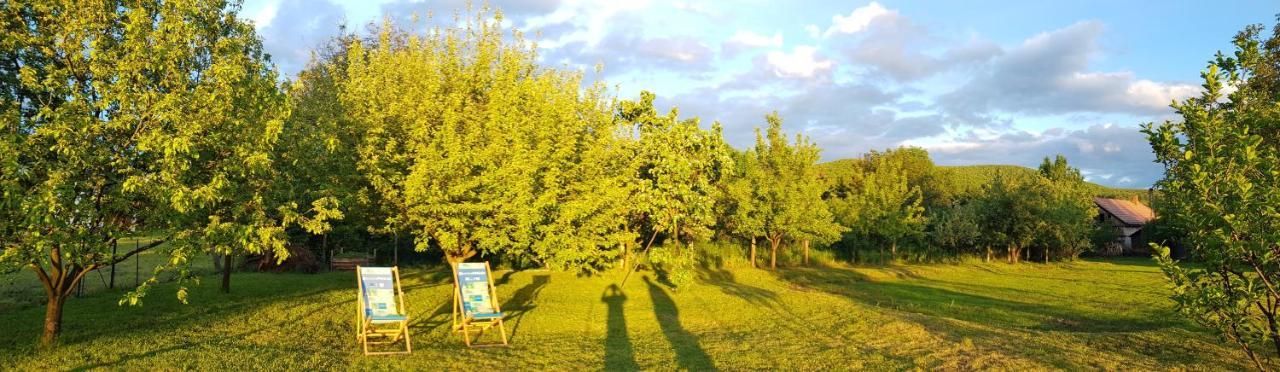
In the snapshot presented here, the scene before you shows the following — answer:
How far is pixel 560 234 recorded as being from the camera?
16969 millimetres

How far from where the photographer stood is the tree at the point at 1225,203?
25.8ft

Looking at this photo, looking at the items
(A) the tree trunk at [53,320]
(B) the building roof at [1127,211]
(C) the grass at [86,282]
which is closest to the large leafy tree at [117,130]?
(A) the tree trunk at [53,320]

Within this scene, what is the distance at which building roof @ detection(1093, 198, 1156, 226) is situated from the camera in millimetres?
66506

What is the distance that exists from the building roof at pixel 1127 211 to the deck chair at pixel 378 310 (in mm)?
73726

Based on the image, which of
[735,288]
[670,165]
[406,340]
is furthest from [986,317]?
[406,340]

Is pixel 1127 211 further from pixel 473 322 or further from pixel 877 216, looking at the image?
pixel 473 322

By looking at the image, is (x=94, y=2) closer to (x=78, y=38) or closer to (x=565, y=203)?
(x=78, y=38)

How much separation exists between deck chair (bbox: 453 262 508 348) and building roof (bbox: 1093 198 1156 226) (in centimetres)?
7196

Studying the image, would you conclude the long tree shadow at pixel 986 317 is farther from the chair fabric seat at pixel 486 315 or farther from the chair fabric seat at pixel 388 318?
the chair fabric seat at pixel 388 318

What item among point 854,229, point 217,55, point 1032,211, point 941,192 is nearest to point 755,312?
point 217,55

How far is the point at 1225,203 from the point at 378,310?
12519 mm

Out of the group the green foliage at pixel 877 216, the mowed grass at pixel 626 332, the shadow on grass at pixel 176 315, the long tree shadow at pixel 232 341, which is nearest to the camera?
the long tree shadow at pixel 232 341

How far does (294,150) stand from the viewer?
45.9ft

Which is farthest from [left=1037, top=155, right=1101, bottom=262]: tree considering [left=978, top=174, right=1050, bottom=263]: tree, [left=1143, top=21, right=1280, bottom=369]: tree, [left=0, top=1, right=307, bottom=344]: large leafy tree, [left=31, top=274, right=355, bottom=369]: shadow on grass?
[left=0, top=1, right=307, bottom=344]: large leafy tree
